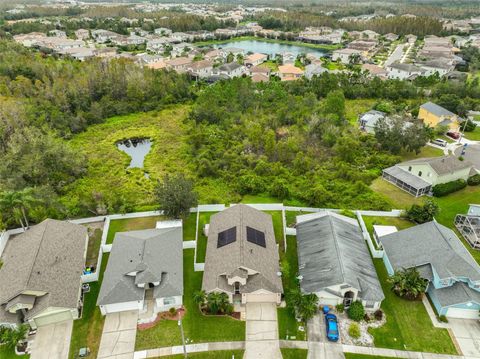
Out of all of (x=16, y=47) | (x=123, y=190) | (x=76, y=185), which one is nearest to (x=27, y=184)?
(x=76, y=185)

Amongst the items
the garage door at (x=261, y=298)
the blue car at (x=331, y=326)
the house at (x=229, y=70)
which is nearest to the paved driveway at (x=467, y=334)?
the blue car at (x=331, y=326)

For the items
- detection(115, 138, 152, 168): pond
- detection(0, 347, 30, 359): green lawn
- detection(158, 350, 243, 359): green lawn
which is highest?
detection(0, 347, 30, 359): green lawn

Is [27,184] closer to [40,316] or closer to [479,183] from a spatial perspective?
[40,316]

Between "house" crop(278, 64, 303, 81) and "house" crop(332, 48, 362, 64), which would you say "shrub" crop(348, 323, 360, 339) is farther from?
"house" crop(332, 48, 362, 64)

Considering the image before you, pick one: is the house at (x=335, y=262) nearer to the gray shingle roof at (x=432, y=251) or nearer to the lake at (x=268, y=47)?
the gray shingle roof at (x=432, y=251)

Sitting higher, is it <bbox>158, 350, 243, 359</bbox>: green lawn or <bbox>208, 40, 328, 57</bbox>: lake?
<bbox>158, 350, 243, 359</bbox>: green lawn

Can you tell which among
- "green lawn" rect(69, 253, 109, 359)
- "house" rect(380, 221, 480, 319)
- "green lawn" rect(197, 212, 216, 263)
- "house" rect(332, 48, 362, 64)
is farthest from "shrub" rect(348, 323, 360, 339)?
"house" rect(332, 48, 362, 64)
